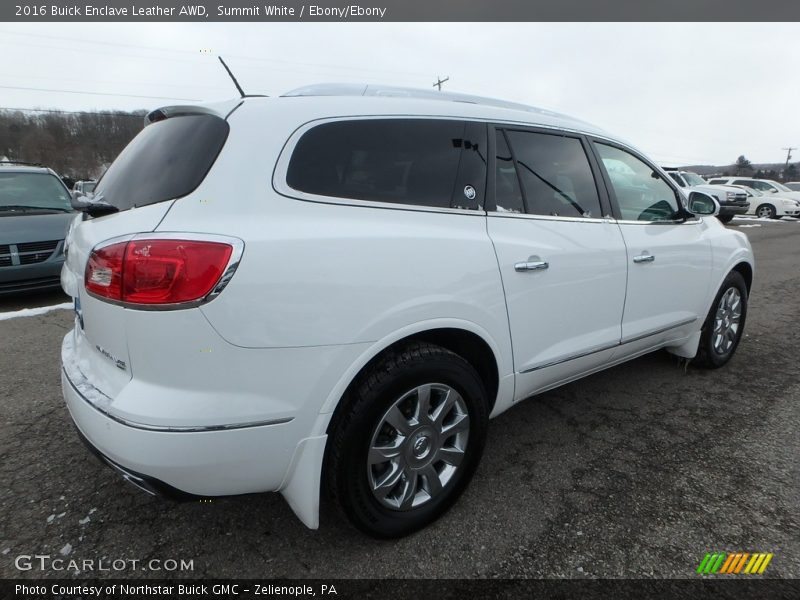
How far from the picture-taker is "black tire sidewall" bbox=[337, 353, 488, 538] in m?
1.76

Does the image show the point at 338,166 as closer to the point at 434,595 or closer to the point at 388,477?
the point at 388,477

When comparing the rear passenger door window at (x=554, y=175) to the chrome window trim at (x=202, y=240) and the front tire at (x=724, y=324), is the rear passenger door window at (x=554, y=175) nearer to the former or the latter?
the chrome window trim at (x=202, y=240)

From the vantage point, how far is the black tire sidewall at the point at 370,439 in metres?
1.76

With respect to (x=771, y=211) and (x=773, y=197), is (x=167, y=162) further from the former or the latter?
(x=773, y=197)

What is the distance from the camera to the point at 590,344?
2615 mm

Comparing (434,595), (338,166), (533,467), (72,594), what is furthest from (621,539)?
(72,594)

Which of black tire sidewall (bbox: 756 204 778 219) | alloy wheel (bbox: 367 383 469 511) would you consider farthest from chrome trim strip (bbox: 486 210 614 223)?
black tire sidewall (bbox: 756 204 778 219)

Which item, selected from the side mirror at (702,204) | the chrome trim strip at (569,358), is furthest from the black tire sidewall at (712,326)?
the chrome trim strip at (569,358)

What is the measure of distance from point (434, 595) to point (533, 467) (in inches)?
38.3

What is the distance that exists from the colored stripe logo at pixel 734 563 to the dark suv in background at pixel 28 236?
633cm

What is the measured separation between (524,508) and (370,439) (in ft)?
2.94

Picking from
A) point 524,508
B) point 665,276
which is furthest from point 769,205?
point 524,508

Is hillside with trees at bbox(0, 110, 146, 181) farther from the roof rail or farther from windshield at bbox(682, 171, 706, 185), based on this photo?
windshield at bbox(682, 171, 706, 185)

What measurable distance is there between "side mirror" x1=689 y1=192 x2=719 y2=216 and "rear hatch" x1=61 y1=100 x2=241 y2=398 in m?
3.10
